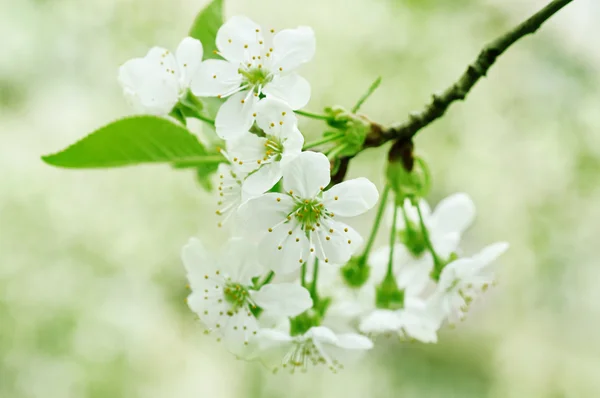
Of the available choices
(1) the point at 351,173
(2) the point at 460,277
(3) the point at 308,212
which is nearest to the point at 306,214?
(3) the point at 308,212

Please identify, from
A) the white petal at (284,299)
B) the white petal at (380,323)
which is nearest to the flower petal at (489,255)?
the white petal at (380,323)

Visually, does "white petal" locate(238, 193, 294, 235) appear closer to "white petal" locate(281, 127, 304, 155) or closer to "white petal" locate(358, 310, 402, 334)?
"white petal" locate(281, 127, 304, 155)

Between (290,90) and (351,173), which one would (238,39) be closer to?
(290,90)

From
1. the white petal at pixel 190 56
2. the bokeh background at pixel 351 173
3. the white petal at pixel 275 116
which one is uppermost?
the bokeh background at pixel 351 173

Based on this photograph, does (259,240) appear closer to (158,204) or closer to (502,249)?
(502,249)

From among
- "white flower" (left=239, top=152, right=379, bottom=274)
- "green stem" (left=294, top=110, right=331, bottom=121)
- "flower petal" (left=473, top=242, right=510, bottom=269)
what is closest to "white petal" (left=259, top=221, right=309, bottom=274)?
"white flower" (left=239, top=152, right=379, bottom=274)

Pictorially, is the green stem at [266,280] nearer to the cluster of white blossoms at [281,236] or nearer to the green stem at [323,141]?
the cluster of white blossoms at [281,236]
